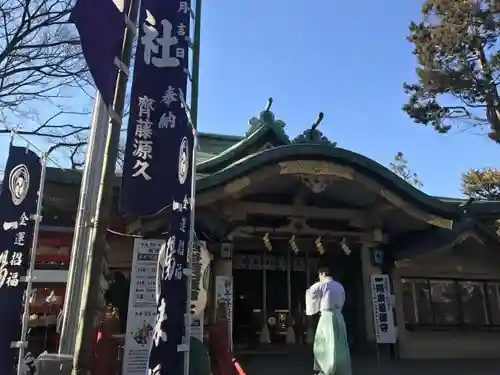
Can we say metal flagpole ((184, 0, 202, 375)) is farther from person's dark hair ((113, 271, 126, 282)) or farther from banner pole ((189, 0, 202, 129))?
person's dark hair ((113, 271, 126, 282))

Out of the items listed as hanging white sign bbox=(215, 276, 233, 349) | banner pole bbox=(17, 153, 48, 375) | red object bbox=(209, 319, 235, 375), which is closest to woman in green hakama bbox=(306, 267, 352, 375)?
red object bbox=(209, 319, 235, 375)

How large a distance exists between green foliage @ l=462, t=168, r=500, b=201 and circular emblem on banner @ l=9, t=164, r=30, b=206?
26073mm

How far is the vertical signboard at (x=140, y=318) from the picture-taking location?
7598 millimetres

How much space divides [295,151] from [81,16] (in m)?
5.64

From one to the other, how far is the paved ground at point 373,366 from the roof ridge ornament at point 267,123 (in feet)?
19.6

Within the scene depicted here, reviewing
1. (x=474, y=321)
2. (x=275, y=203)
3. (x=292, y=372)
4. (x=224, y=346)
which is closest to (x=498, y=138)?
(x=474, y=321)

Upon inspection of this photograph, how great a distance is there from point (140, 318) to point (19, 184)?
272 centimetres

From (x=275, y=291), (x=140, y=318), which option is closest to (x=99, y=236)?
(x=140, y=318)

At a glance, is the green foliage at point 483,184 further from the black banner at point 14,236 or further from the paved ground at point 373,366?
the black banner at point 14,236

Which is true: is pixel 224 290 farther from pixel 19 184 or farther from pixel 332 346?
pixel 19 184

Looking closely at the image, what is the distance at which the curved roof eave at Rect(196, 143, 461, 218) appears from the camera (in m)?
9.62

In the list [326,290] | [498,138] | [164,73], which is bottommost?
[326,290]

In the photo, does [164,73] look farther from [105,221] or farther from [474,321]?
[474,321]

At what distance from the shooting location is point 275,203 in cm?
1138
